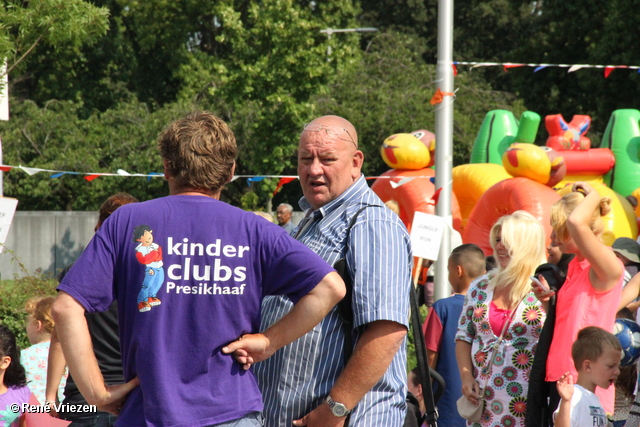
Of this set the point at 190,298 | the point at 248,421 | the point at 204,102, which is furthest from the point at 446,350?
the point at 204,102

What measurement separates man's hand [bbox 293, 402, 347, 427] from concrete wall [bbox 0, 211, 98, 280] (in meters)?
17.3

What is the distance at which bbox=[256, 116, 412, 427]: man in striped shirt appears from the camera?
2.41 m

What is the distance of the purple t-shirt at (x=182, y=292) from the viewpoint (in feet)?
6.97

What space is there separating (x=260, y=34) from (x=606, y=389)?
46.6 ft

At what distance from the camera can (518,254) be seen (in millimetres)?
3822

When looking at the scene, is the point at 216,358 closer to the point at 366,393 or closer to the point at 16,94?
the point at 366,393

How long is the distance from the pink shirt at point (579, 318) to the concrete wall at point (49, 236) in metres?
15.3

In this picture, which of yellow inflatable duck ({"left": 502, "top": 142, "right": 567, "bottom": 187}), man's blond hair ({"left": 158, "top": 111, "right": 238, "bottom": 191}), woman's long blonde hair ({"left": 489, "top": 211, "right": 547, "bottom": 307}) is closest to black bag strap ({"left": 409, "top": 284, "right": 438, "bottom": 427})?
man's blond hair ({"left": 158, "top": 111, "right": 238, "bottom": 191})

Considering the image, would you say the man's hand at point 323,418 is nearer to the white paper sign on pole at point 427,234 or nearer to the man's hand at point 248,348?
the man's hand at point 248,348

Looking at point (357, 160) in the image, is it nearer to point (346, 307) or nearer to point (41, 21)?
point (346, 307)

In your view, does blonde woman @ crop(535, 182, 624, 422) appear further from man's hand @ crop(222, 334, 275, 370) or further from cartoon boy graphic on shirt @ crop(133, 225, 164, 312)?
cartoon boy graphic on shirt @ crop(133, 225, 164, 312)

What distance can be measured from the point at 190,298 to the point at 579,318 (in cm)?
221

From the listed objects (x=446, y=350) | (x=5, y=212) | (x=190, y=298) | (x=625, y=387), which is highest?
(x=190, y=298)

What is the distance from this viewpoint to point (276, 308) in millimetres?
2547
